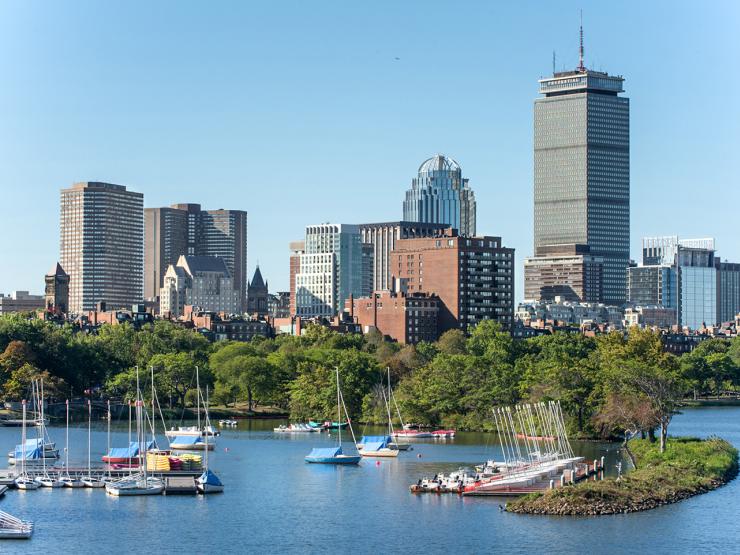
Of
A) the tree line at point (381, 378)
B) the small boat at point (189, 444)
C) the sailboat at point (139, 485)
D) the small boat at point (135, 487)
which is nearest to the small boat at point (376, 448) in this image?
the small boat at point (189, 444)

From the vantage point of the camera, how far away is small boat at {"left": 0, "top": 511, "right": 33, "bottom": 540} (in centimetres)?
8362

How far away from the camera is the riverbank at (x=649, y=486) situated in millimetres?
89938

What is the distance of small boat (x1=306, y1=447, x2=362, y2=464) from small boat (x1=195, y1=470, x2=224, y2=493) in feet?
62.3

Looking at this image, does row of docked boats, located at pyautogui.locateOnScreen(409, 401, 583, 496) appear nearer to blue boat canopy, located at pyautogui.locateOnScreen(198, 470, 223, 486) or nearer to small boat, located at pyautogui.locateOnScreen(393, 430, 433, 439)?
blue boat canopy, located at pyautogui.locateOnScreen(198, 470, 223, 486)

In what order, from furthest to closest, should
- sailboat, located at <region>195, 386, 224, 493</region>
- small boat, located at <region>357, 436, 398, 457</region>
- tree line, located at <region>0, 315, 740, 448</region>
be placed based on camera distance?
tree line, located at <region>0, 315, 740, 448</region>, small boat, located at <region>357, 436, 398, 457</region>, sailboat, located at <region>195, 386, 224, 493</region>

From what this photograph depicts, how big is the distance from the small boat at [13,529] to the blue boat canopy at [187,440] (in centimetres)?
5397

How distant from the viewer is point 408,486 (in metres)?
106

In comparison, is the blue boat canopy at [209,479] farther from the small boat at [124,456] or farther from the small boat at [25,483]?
the small boat at [124,456]

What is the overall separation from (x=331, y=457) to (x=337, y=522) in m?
32.8

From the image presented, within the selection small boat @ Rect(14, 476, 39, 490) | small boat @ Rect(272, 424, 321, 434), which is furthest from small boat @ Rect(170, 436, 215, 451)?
small boat @ Rect(14, 476, 39, 490)

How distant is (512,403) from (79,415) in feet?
179

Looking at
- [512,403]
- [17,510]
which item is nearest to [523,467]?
[17,510]

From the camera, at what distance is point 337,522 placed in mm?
90188

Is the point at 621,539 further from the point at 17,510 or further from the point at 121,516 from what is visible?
the point at 17,510
